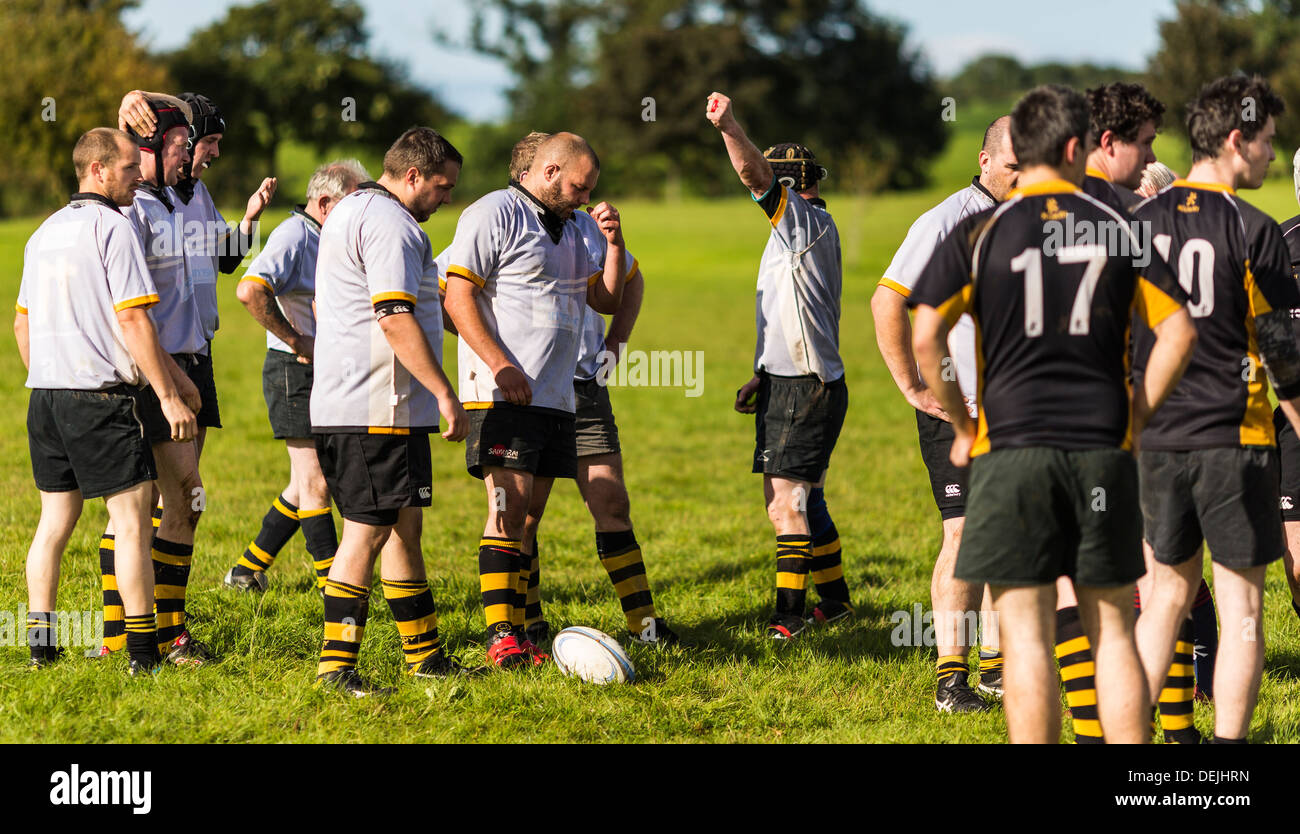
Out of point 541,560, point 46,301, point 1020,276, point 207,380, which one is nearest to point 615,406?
point 541,560

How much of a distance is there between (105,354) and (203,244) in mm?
1138

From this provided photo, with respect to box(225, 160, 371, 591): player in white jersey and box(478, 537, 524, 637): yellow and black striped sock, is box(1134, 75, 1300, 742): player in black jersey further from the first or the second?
box(225, 160, 371, 591): player in white jersey

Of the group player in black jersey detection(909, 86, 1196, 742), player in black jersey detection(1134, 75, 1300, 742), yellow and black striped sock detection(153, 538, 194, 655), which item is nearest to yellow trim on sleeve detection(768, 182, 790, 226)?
player in black jersey detection(1134, 75, 1300, 742)

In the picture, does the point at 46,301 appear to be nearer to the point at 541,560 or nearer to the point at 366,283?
the point at 366,283

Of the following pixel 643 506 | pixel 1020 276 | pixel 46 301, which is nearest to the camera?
pixel 1020 276

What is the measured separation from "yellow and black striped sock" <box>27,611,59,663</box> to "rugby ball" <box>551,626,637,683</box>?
2.36 meters

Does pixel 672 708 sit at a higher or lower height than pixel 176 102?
lower

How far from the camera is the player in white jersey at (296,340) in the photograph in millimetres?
6656

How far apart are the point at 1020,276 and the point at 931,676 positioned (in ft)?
8.88

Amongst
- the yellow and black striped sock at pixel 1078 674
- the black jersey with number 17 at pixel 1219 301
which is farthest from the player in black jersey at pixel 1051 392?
the black jersey with number 17 at pixel 1219 301

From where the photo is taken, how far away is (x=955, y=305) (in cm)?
391

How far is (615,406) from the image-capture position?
17.1m

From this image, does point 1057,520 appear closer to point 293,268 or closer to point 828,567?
point 828,567

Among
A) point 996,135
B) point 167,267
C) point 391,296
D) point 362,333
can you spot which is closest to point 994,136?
point 996,135
